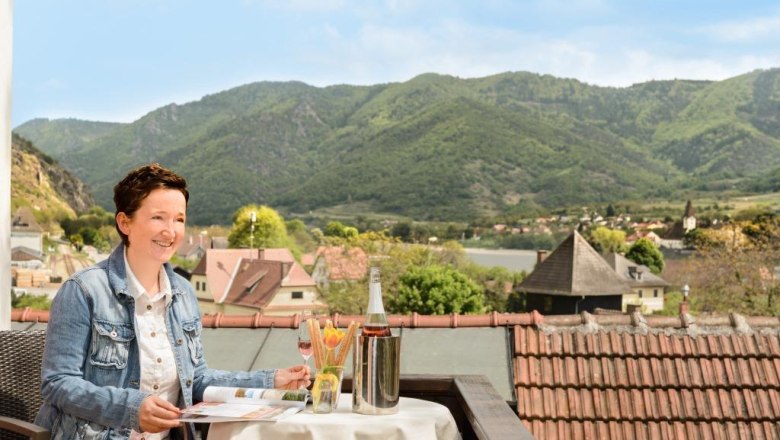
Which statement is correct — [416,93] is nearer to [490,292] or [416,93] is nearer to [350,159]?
[350,159]

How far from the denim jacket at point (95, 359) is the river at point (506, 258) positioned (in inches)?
1987

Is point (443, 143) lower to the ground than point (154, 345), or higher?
A: higher

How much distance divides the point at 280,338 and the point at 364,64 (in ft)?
326

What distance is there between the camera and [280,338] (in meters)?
3.63

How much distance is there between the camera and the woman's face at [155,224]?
5.48ft

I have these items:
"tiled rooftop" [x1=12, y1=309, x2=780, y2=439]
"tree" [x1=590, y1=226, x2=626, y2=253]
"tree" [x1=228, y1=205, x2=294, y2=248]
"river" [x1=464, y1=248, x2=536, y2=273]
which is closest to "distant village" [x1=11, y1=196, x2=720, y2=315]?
"tree" [x1=590, y1=226, x2=626, y2=253]

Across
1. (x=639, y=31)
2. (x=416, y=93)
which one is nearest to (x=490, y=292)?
(x=416, y=93)

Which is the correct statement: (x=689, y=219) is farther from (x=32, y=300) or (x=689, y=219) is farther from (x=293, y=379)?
(x=293, y=379)

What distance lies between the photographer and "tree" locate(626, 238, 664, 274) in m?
A: 54.4

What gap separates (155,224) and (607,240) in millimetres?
58452

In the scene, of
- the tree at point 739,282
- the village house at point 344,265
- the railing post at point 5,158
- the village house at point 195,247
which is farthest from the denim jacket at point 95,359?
the village house at point 195,247

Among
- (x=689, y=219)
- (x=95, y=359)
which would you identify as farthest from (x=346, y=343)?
(x=689, y=219)

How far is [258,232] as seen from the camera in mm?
56750

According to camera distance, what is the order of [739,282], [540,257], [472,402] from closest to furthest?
[472,402] < [739,282] < [540,257]
